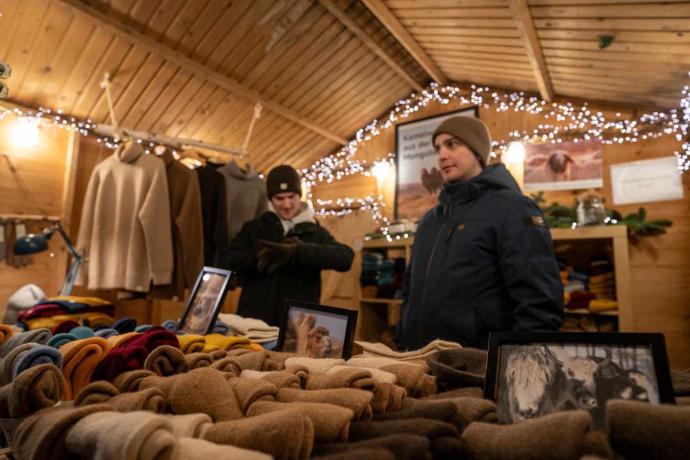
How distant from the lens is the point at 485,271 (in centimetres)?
139

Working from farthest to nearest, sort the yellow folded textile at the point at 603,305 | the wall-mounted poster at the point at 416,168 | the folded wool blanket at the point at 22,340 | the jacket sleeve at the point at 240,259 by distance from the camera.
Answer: the wall-mounted poster at the point at 416,168 → the yellow folded textile at the point at 603,305 → the jacket sleeve at the point at 240,259 → the folded wool blanket at the point at 22,340

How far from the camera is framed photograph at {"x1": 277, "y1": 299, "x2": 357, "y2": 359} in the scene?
99cm

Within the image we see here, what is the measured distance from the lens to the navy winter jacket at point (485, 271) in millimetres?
1280

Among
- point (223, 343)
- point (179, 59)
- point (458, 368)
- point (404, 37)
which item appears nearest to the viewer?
point (458, 368)

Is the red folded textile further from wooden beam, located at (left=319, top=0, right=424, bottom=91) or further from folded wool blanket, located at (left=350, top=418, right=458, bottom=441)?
wooden beam, located at (left=319, top=0, right=424, bottom=91)

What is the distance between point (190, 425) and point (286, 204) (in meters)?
1.93

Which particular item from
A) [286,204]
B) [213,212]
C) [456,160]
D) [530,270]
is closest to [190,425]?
[530,270]

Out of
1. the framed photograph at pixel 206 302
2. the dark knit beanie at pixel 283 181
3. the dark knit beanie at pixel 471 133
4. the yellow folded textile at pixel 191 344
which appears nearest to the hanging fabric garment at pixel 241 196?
the dark knit beanie at pixel 283 181

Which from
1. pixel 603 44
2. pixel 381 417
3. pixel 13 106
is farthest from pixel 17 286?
pixel 603 44

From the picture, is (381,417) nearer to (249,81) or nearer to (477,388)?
(477,388)

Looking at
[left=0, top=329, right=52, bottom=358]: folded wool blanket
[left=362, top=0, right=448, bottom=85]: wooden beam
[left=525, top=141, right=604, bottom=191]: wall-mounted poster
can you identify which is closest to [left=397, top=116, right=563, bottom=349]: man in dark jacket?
[left=0, top=329, right=52, bottom=358]: folded wool blanket

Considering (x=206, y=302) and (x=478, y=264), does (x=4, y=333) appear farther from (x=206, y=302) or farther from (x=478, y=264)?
(x=478, y=264)

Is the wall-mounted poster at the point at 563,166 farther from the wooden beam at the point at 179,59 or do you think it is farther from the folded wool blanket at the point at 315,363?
the folded wool blanket at the point at 315,363

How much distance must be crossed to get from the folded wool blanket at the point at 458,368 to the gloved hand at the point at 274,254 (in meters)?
1.26
